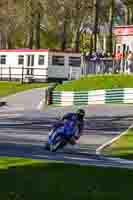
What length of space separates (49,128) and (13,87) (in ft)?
78.1

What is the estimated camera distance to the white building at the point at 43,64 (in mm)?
59438

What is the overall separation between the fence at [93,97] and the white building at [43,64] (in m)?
16.6

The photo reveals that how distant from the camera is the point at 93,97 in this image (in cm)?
4112

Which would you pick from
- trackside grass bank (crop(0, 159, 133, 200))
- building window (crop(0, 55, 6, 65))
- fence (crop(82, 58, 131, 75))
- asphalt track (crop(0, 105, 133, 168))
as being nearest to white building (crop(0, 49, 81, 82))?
building window (crop(0, 55, 6, 65))

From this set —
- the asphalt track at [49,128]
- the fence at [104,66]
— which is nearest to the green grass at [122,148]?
the asphalt track at [49,128]

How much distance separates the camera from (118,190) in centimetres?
1005

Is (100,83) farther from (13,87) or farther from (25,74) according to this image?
(25,74)

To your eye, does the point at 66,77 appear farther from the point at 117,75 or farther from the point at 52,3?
the point at 117,75

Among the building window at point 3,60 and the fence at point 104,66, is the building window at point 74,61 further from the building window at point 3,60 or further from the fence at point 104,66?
the fence at point 104,66

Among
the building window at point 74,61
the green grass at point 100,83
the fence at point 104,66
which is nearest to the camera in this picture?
the green grass at point 100,83

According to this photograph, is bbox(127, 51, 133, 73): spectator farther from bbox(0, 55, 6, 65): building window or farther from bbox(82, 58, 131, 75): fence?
bbox(0, 55, 6, 65): building window

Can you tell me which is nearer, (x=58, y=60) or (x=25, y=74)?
(x=58, y=60)

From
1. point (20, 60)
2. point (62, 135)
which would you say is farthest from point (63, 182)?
point (20, 60)

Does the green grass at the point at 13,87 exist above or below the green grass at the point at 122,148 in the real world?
below
